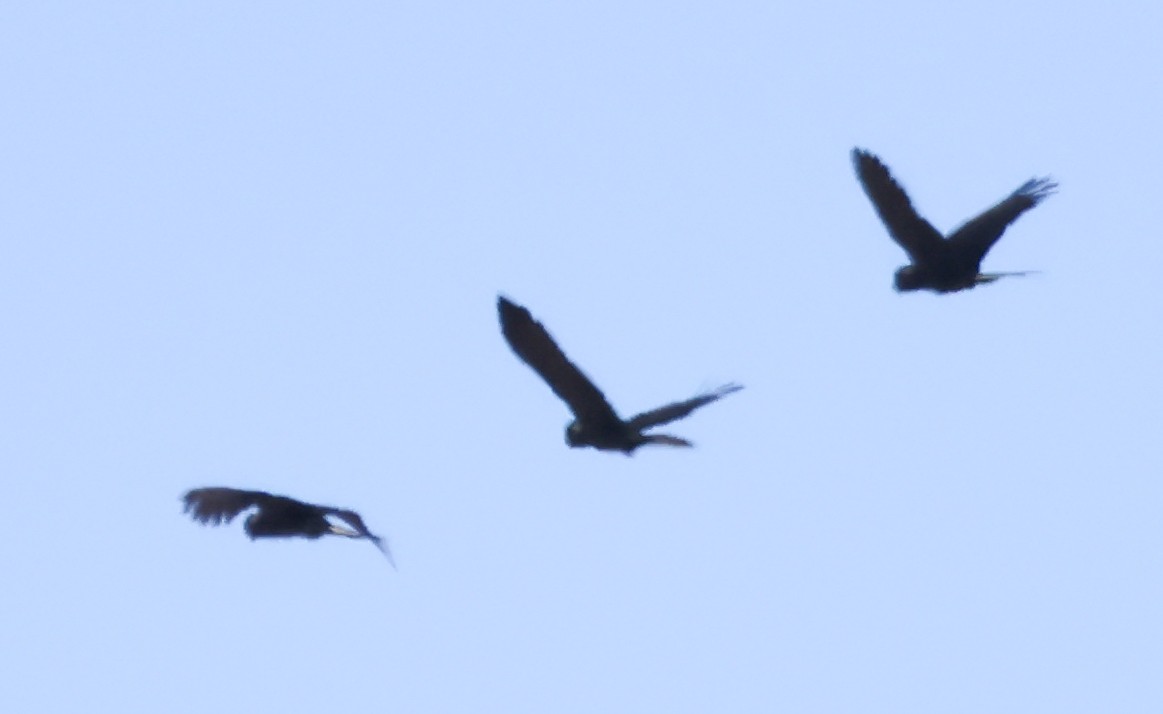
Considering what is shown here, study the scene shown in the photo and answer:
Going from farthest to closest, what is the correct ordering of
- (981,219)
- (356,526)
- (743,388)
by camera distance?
(981,219), (356,526), (743,388)

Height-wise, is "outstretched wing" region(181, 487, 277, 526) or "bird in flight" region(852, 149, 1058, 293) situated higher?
"bird in flight" region(852, 149, 1058, 293)

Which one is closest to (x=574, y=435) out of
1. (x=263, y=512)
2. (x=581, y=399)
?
(x=581, y=399)

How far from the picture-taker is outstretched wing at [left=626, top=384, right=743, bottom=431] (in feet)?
45.0

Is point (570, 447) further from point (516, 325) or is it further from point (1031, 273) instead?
point (1031, 273)

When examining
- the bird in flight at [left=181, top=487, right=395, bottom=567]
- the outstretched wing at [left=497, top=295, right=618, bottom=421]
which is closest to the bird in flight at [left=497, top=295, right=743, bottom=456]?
the outstretched wing at [left=497, top=295, right=618, bottom=421]

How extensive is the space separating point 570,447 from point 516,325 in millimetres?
1401

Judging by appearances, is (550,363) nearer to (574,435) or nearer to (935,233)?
(574,435)

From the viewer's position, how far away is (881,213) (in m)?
15.6

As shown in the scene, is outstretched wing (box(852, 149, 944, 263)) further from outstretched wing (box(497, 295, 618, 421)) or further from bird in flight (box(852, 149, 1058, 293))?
outstretched wing (box(497, 295, 618, 421))

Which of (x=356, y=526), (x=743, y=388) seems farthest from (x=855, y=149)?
(x=356, y=526)

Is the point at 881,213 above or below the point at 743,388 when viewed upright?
above

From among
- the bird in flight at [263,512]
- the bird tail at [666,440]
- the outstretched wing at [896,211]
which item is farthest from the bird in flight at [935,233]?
the bird in flight at [263,512]

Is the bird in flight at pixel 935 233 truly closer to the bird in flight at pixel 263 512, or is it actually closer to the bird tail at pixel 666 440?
the bird tail at pixel 666 440

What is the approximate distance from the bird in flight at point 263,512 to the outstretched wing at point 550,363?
1875mm
